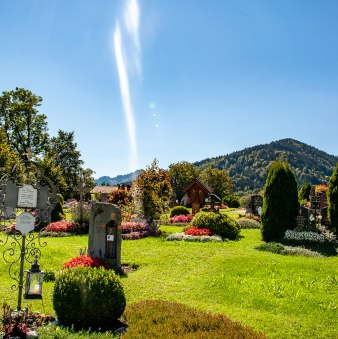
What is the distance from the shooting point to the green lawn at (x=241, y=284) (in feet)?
27.3

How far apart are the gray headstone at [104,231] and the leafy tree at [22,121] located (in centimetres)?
3864

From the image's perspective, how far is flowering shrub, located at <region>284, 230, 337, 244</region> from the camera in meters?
18.0

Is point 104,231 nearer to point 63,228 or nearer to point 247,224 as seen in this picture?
point 63,228

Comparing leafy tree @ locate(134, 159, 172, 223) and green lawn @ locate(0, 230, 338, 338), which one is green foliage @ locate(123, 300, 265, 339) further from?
leafy tree @ locate(134, 159, 172, 223)

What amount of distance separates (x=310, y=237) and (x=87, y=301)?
1430 centimetres

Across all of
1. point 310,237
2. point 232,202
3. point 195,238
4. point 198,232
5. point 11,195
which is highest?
point 232,202

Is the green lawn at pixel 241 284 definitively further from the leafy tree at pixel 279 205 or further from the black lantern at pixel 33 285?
the leafy tree at pixel 279 205

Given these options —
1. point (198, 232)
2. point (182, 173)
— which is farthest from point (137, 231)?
point (182, 173)

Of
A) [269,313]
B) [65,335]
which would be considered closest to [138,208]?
[269,313]

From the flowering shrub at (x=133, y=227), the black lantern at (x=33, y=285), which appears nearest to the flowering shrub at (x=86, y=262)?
the black lantern at (x=33, y=285)

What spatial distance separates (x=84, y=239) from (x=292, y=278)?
13674mm

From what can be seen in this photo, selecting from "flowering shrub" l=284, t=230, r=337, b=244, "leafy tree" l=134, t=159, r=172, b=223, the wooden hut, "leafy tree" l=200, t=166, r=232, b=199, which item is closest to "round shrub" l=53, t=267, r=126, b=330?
"flowering shrub" l=284, t=230, r=337, b=244

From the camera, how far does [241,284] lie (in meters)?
11.0

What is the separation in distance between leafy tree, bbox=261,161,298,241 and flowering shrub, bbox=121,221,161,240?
23.0 ft
